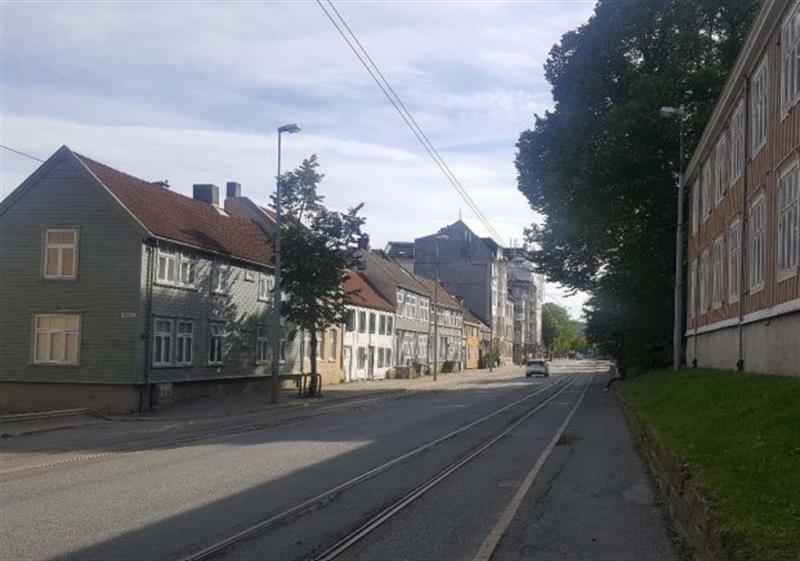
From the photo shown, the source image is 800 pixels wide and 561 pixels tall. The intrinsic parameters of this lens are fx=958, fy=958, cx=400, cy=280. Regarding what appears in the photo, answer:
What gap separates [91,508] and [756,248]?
15618mm

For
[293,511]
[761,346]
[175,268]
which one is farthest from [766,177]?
[175,268]

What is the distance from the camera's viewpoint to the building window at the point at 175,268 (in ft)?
108

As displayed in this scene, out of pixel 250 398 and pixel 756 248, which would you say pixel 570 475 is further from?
pixel 250 398

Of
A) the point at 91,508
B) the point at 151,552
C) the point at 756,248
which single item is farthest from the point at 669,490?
the point at 756,248

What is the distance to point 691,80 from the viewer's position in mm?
35688

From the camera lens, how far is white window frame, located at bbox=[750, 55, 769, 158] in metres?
19.8

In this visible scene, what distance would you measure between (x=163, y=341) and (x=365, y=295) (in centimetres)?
2861

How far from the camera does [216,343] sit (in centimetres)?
3725

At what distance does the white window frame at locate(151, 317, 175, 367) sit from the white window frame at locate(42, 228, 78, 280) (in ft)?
10.6

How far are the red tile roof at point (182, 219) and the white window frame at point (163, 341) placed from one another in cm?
288

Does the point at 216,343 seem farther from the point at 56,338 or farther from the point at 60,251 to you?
the point at 60,251

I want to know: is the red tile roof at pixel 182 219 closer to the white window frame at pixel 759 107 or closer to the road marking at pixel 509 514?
the white window frame at pixel 759 107

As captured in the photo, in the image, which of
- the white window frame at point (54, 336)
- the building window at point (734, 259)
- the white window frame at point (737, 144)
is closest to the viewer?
the white window frame at point (737, 144)

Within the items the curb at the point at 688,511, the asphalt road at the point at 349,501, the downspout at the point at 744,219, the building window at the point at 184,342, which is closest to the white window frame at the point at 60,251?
the building window at the point at 184,342
